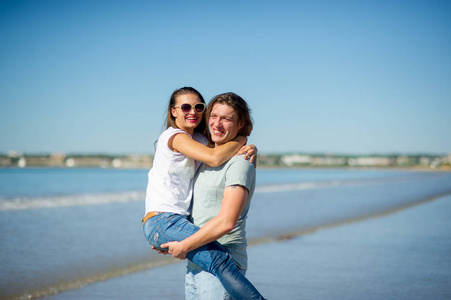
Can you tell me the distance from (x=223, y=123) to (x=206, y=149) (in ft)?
0.75

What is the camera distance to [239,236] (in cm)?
290

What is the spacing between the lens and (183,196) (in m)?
2.99

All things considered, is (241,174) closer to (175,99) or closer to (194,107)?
(194,107)

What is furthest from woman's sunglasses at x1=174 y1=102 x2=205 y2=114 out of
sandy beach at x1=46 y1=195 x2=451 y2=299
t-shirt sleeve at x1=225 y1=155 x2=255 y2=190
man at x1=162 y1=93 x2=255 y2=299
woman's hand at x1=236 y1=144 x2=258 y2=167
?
sandy beach at x1=46 y1=195 x2=451 y2=299

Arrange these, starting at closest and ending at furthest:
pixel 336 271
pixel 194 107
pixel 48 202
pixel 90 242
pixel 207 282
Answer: pixel 207 282 < pixel 194 107 < pixel 336 271 < pixel 90 242 < pixel 48 202

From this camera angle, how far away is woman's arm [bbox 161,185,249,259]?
8.65 ft

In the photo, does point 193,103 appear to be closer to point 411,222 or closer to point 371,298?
point 371,298

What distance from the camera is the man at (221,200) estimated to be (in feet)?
8.70

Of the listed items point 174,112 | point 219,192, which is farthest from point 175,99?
point 219,192

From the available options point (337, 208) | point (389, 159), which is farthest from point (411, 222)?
point (389, 159)

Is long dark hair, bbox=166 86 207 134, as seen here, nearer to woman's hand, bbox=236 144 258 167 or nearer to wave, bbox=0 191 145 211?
woman's hand, bbox=236 144 258 167

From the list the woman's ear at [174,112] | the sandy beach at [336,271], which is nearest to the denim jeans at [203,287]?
the woman's ear at [174,112]

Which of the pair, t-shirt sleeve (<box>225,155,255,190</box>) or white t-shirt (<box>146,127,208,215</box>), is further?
white t-shirt (<box>146,127,208,215</box>)

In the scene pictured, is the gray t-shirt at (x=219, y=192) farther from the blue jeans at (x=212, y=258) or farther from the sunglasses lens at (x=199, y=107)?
the sunglasses lens at (x=199, y=107)
